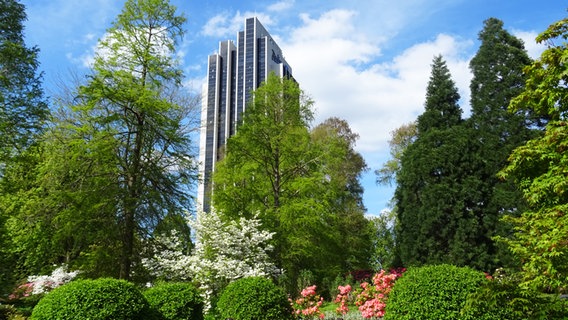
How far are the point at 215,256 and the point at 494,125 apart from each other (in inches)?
397

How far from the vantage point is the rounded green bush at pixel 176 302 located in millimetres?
7867

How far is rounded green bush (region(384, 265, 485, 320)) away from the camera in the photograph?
5867 mm

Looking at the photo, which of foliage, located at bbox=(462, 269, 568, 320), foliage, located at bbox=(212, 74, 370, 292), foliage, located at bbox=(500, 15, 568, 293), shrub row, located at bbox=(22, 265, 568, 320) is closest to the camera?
foliage, located at bbox=(462, 269, 568, 320)

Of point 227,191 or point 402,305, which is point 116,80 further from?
point 402,305

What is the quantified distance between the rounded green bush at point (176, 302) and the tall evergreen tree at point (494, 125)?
8.03 meters

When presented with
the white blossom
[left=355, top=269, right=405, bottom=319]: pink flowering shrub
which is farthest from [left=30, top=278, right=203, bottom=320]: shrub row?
the white blossom

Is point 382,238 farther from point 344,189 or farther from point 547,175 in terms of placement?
point 547,175

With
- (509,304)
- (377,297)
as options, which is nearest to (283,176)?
(377,297)

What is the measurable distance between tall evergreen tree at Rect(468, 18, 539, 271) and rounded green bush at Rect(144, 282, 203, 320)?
803 centimetres

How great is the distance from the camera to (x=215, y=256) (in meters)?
12.9

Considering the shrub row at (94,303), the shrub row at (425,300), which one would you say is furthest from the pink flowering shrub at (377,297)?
the shrub row at (94,303)

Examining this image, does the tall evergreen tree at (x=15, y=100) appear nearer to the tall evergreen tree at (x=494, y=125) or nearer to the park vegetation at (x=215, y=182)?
the park vegetation at (x=215, y=182)

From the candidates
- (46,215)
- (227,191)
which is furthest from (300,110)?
(46,215)

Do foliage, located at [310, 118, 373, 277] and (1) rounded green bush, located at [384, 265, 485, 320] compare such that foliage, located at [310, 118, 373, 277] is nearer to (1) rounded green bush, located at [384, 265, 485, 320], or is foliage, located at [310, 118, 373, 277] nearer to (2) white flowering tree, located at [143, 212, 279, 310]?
(2) white flowering tree, located at [143, 212, 279, 310]
